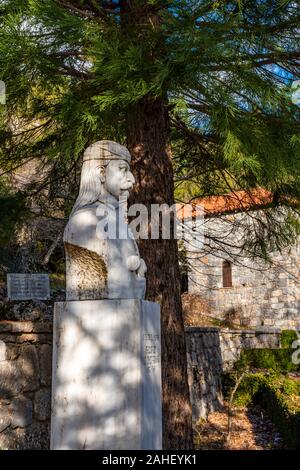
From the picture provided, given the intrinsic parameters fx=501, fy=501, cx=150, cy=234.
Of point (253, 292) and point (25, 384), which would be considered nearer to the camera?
point (25, 384)

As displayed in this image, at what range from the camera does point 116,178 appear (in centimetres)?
364

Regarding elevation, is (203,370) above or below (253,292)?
below

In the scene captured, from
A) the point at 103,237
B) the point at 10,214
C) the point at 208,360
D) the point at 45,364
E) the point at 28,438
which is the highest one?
the point at 10,214

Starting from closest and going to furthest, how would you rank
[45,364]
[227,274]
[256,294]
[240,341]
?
1. [45,364]
2. [240,341]
3. [256,294]
4. [227,274]

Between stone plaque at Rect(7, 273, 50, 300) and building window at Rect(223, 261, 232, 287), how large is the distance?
1072cm

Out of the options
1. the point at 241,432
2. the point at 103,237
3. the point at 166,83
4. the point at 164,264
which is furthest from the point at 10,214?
the point at 241,432

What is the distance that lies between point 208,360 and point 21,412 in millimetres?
5801

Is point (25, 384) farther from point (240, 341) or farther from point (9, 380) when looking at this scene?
point (240, 341)

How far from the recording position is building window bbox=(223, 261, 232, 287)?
18.0 m

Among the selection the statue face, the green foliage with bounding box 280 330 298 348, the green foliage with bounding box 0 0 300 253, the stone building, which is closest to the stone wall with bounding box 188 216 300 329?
the stone building

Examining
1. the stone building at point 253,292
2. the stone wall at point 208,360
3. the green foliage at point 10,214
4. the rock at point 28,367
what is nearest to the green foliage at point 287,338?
the stone wall at point 208,360

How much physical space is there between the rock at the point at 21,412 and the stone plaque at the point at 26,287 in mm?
3959

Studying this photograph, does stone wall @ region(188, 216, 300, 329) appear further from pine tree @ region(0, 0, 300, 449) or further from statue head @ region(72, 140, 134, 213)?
statue head @ region(72, 140, 134, 213)
